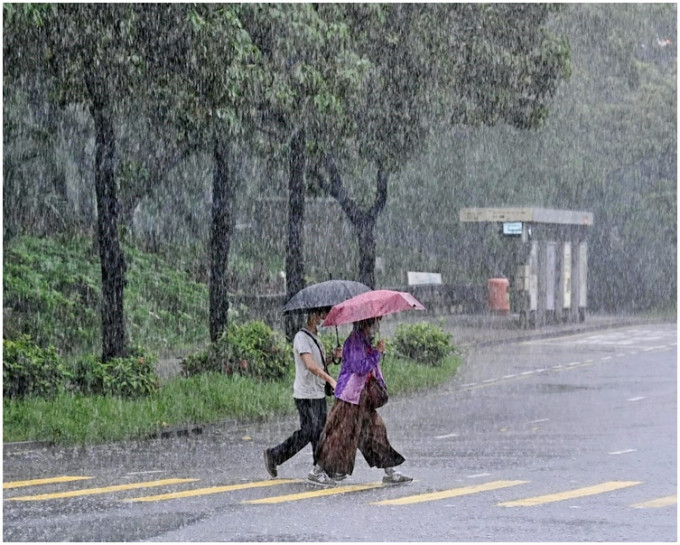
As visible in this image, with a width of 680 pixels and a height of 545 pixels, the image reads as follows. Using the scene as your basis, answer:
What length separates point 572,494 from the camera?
11820 millimetres

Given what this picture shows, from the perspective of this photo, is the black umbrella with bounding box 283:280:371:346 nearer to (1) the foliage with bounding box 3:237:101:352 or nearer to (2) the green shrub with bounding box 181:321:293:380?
(2) the green shrub with bounding box 181:321:293:380

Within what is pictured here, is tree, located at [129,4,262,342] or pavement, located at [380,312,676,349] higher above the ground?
tree, located at [129,4,262,342]

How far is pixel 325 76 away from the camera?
21.0 meters

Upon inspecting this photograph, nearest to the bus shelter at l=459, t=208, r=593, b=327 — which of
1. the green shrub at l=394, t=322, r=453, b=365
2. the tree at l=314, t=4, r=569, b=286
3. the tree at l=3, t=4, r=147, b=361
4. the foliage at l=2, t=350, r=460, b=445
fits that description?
the tree at l=314, t=4, r=569, b=286

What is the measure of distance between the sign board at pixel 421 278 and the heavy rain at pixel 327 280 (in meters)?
0.20

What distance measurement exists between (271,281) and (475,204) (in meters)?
11.9

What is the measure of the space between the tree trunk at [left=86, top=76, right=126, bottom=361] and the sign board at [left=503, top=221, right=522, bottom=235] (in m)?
22.5

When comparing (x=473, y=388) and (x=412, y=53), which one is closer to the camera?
(x=473, y=388)

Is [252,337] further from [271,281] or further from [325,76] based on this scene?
[271,281]

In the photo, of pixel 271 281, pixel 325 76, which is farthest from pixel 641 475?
pixel 271 281

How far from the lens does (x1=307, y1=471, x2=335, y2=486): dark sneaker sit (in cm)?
1258

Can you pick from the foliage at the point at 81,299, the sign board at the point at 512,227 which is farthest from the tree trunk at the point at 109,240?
the sign board at the point at 512,227

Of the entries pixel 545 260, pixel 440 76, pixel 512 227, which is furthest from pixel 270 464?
pixel 545 260

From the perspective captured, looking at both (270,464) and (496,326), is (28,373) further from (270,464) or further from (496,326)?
(496,326)
